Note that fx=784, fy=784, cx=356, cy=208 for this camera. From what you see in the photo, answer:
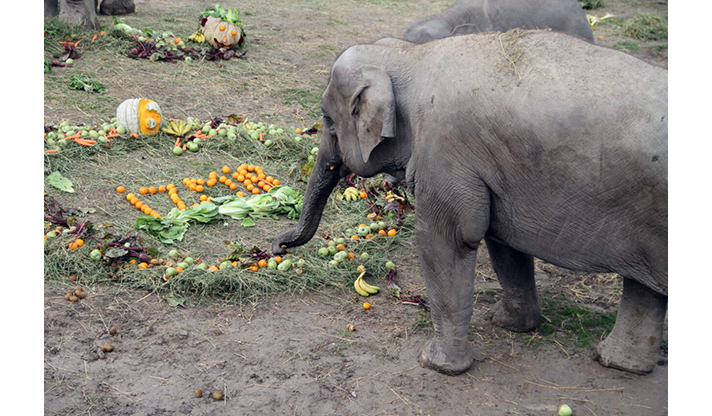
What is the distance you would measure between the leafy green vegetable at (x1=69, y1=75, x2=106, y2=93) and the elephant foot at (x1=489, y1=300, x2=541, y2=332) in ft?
22.6

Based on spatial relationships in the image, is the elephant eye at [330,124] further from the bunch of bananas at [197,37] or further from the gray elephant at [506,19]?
the bunch of bananas at [197,37]

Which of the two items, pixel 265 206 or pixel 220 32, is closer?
pixel 265 206

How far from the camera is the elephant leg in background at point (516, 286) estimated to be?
5.67 meters

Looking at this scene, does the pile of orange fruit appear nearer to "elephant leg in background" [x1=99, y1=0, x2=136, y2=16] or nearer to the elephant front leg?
the elephant front leg

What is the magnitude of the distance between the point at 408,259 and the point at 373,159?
1909mm

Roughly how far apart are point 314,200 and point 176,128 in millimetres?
3633

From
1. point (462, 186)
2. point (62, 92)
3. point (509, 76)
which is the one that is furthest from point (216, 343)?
point (62, 92)

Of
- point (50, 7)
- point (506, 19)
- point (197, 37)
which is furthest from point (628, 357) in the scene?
point (50, 7)

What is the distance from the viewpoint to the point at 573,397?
16.3 feet

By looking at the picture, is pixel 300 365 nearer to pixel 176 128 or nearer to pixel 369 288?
pixel 369 288

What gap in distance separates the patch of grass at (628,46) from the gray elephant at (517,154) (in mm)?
9935

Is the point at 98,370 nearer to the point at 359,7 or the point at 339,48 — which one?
the point at 339,48

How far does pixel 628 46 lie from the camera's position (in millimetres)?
14156

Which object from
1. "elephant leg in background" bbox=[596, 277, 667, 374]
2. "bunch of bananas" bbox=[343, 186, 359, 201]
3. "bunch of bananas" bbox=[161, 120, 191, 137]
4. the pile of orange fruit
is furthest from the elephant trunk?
"bunch of bananas" bbox=[161, 120, 191, 137]
